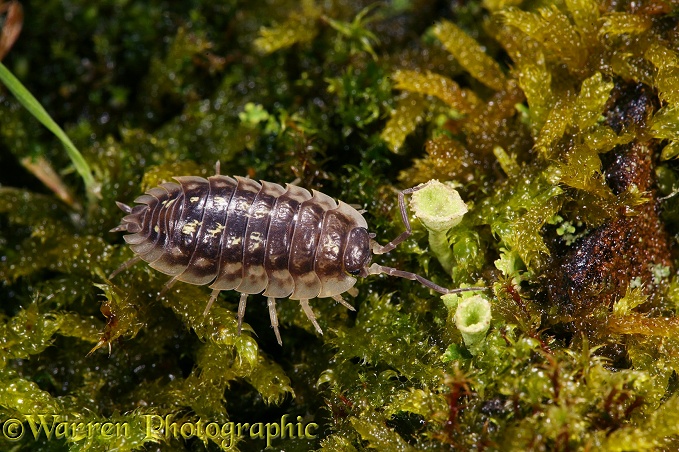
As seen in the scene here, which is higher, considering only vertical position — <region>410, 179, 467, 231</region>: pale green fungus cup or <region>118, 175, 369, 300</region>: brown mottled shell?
<region>410, 179, 467, 231</region>: pale green fungus cup

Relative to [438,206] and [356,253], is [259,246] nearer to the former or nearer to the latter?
[356,253]

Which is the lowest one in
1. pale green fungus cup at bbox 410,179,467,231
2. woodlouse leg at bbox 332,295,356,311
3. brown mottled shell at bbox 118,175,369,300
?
woodlouse leg at bbox 332,295,356,311

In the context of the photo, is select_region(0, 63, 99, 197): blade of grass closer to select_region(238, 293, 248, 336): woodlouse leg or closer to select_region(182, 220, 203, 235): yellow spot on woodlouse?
select_region(182, 220, 203, 235): yellow spot on woodlouse

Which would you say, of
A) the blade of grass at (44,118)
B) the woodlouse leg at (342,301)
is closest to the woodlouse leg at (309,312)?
the woodlouse leg at (342,301)

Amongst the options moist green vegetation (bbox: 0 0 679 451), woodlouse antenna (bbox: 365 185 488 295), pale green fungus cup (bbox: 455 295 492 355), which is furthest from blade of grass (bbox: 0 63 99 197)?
pale green fungus cup (bbox: 455 295 492 355)

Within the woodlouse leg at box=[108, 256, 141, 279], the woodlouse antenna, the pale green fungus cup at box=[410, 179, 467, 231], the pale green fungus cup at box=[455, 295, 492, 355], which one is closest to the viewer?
the pale green fungus cup at box=[455, 295, 492, 355]

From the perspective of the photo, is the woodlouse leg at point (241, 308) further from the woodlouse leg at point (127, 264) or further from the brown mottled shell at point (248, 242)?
the woodlouse leg at point (127, 264)

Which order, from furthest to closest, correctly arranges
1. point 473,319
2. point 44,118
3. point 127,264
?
1. point 44,118
2. point 127,264
3. point 473,319

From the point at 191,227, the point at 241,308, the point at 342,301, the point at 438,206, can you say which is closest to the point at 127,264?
the point at 191,227
